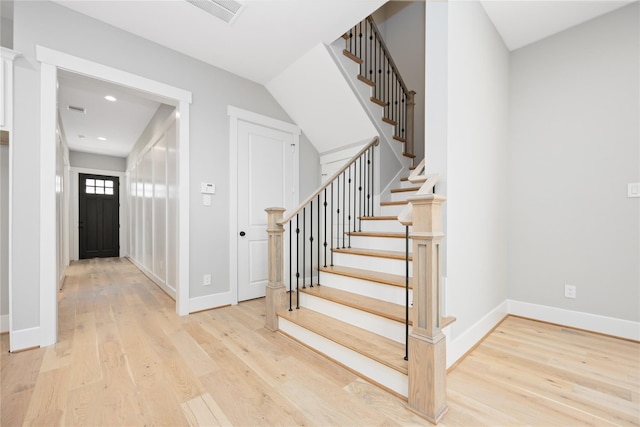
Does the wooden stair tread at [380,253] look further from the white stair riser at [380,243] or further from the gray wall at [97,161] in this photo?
the gray wall at [97,161]

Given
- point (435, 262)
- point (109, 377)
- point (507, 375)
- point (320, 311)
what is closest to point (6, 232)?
point (109, 377)

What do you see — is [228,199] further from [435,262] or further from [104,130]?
[104,130]

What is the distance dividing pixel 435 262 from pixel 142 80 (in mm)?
3094

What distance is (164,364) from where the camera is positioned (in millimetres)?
1948

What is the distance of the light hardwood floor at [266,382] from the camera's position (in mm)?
1438

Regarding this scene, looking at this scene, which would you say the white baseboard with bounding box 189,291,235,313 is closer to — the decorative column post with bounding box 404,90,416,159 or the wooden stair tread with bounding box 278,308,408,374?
the wooden stair tread with bounding box 278,308,408,374

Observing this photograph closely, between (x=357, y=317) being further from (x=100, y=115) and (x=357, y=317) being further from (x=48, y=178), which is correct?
(x=100, y=115)

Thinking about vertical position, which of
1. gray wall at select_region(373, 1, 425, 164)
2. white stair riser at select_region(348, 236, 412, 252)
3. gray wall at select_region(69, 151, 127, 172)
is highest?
gray wall at select_region(373, 1, 425, 164)

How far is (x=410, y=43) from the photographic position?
488 cm

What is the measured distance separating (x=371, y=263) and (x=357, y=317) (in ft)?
1.99

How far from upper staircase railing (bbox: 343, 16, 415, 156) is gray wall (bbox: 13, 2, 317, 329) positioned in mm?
1353

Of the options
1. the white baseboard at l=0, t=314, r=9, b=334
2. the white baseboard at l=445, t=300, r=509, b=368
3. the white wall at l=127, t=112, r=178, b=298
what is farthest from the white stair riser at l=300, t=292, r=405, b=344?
the white baseboard at l=0, t=314, r=9, b=334

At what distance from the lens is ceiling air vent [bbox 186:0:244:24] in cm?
226

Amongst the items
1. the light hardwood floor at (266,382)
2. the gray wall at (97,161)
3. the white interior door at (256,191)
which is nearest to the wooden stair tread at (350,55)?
the white interior door at (256,191)
